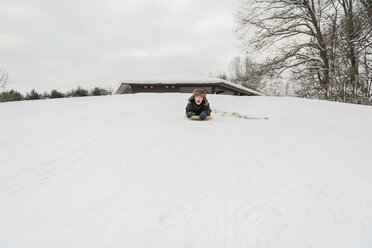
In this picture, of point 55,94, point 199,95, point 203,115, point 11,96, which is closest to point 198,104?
point 199,95

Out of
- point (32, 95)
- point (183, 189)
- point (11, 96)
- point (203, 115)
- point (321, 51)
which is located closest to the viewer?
point (183, 189)

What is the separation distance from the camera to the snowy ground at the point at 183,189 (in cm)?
122

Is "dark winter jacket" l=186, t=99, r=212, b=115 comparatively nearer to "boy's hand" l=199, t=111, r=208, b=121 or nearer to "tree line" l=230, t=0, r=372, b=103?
"boy's hand" l=199, t=111, r=208, b=121

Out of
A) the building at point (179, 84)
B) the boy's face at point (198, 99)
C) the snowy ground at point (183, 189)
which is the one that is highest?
the building at point (179, 84)

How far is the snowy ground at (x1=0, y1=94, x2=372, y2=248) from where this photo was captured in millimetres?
1216

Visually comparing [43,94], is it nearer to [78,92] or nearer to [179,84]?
[78,92]

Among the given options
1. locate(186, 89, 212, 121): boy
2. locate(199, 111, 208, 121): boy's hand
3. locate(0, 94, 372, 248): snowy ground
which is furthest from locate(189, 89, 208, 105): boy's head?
locate(0, 94, 372, 248): snowy ground

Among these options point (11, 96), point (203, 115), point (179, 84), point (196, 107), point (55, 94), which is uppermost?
point (11, 96)

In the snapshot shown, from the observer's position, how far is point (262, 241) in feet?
3.86

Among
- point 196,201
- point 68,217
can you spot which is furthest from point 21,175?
point 196,201

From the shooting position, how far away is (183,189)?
1718mm

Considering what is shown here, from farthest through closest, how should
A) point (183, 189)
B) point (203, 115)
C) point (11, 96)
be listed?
point (11, 96)
point (203, 115)
point (183, 189)

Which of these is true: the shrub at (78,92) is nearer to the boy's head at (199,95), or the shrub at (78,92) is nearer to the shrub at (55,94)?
the shrub at (55,94)

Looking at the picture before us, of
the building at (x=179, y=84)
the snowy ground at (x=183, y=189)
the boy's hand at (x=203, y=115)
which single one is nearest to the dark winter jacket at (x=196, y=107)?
the boy's hand at (x=203, y=115)
